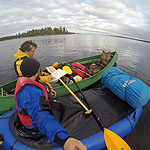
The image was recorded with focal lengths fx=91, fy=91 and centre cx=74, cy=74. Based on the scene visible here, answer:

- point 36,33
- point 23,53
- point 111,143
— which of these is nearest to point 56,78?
point 23,53

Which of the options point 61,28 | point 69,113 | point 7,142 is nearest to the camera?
point 7,142

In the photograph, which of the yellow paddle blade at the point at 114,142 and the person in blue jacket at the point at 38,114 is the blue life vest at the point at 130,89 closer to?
the yellow paddle blade at the point at 114,142

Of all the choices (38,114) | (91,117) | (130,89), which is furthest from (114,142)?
(38,114)

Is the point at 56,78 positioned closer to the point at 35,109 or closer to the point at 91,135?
the point at 91,135

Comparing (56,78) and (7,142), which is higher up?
(56,78)

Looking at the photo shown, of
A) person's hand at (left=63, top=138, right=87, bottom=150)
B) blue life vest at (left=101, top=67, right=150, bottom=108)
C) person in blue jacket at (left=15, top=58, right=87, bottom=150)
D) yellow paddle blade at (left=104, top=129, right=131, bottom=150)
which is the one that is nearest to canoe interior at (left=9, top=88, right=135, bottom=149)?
yellow paddle blade at (left=104, top=129, right=131, bottom=150)

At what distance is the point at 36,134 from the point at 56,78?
278 centimetres

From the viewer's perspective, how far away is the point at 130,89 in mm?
3166

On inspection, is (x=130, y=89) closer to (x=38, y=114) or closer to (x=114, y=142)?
(x=114, y=142)

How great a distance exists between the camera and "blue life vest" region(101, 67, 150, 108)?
3016 mm

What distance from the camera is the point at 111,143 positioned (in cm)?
230

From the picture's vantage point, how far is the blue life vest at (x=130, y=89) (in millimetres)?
3016

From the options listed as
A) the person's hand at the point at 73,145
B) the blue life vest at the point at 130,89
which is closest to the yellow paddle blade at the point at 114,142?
the blue life vest at the point at 130,89

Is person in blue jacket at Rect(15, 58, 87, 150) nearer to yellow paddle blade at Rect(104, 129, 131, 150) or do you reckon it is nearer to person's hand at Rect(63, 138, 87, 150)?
person's hand at Rect(63, 138, 87, 150)
